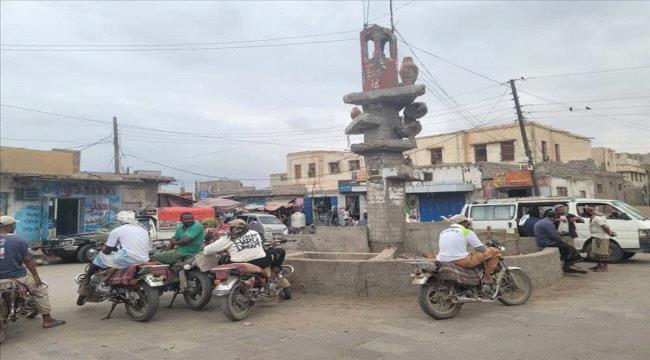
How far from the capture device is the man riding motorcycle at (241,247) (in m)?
7.36

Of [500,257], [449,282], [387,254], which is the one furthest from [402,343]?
[387,254]

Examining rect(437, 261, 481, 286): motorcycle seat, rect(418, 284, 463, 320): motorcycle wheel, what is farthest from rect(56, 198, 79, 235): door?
rect(437, 261, 481, 286): motorcycle seat

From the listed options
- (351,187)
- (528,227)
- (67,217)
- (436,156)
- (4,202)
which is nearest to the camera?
(528,227)

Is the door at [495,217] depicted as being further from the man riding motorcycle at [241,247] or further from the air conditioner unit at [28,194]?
the air conditioner unit at [28,194]

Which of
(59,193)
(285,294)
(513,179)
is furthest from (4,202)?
(513,179)

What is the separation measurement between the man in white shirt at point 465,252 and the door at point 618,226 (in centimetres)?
735

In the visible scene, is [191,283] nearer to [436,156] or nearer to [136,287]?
[136,287]

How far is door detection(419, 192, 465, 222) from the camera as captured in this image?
30016mm

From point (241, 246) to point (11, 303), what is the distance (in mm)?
3031

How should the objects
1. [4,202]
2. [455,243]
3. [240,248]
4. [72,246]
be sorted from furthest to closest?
1. [4,202]
2. [72,246]
3. [240,248]
4. [455,243]

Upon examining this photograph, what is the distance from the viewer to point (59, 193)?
2077cm

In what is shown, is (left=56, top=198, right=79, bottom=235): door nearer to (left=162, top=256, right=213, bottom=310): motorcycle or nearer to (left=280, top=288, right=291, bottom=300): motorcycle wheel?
(left=162, top=256, right=213, bottom=310): motorcycle

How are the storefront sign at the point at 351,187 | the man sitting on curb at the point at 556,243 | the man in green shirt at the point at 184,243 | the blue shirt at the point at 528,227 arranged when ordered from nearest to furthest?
the man in green shirt at the point at 184,243
the man sitting on curb at the point at 556,243
the blue shirt at the point at 528,227
the storefront sign at the point at 351,187

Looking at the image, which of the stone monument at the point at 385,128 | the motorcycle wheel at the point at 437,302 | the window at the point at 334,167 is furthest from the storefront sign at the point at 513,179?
the motorcycle wheel at the point at 437,302
